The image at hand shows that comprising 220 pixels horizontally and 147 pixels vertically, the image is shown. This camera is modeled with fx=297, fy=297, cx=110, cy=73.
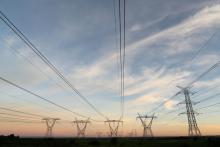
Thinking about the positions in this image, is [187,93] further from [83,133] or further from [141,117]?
[83,133]

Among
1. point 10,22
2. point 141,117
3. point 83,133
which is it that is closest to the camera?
point 10,22

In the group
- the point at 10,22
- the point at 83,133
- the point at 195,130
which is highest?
the point at 83,133

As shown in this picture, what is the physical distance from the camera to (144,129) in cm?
13625

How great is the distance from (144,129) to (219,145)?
64.5m

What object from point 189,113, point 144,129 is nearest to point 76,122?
point 144,129

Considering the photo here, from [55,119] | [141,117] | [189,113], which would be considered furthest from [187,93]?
[55,119]

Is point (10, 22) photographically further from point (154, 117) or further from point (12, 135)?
point (12, 135)

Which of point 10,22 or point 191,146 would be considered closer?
point 10,22

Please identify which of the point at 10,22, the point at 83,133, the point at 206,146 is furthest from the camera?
the point at 83,133

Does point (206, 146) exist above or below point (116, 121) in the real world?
below

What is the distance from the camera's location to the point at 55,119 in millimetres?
148250

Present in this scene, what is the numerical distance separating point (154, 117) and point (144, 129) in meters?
7.39

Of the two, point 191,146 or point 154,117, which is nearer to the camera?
point 191,146

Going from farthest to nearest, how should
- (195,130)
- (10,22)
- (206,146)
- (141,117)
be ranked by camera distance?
(141,117) < (195,130) < (206,146) < (10,22)
